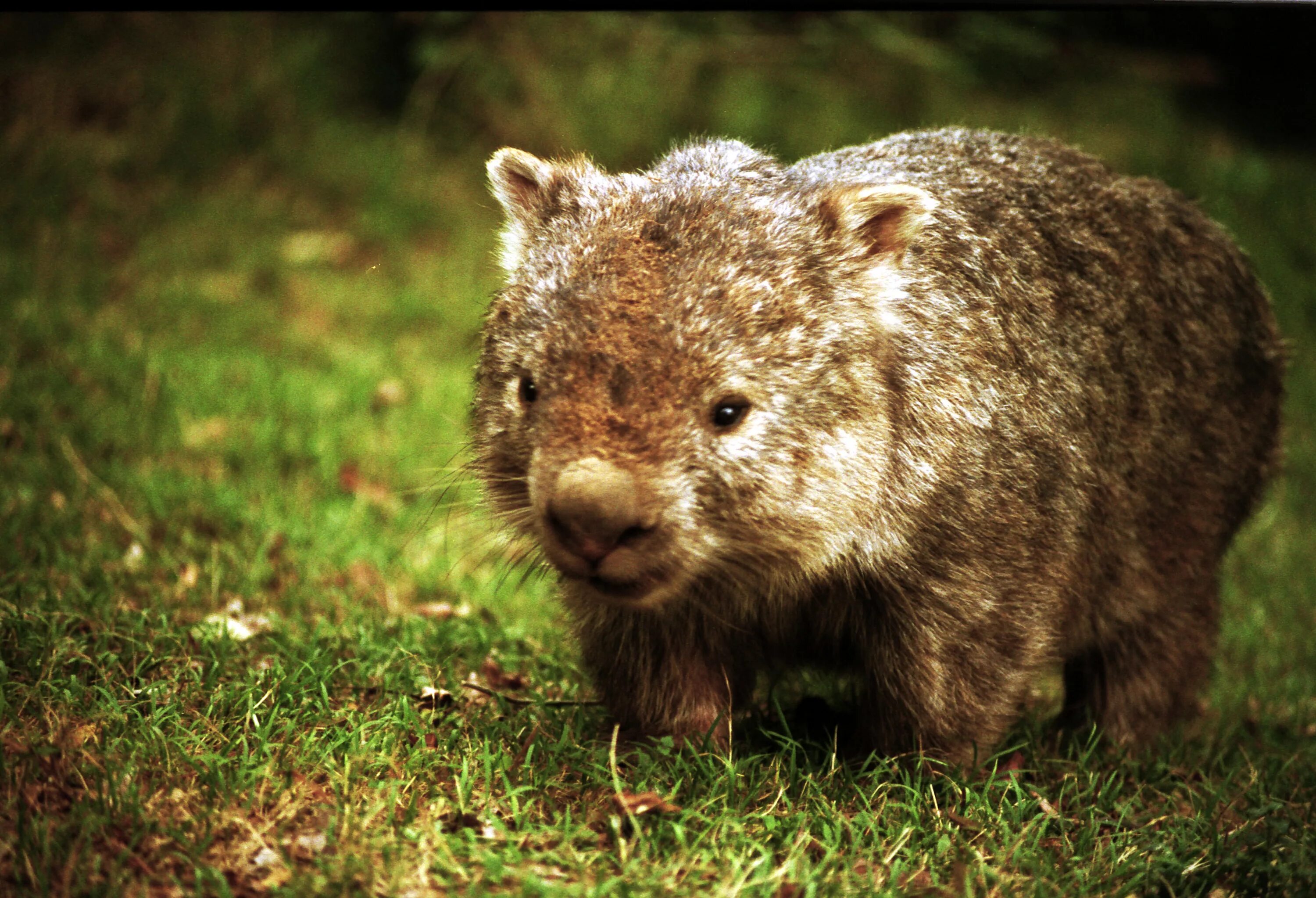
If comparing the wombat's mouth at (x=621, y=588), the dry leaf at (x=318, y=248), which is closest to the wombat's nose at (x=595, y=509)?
the wombat's mouth at (x=621, y=588)

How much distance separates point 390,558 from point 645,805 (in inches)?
98.0

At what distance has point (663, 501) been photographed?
2957 mm

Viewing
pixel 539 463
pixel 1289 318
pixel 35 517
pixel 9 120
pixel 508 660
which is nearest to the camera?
pixel 539 463

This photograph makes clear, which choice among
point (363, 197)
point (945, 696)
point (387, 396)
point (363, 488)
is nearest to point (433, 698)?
point (945, 696)

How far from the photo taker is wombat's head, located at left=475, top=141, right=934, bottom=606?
2975 mm

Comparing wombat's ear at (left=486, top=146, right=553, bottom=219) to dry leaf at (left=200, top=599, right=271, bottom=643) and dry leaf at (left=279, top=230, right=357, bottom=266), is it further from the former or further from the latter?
dry leaf at (left=279, top=230, right=357, bottom=266)

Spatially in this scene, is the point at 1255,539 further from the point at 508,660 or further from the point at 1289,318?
the point at 508,660

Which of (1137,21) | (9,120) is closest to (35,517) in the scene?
(9,120)

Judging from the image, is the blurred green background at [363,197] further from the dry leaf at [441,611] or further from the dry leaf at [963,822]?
the dry leaf at [963,822]

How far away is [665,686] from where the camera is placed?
367 cm

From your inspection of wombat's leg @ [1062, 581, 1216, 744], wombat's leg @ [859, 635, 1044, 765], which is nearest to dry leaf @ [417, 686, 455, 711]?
wombat's leg @ [859, 635, 1044, 765]

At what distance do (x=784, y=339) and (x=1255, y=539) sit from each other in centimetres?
476

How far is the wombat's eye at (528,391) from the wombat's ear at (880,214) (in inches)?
36.8

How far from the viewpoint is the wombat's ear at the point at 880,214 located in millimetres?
3346
